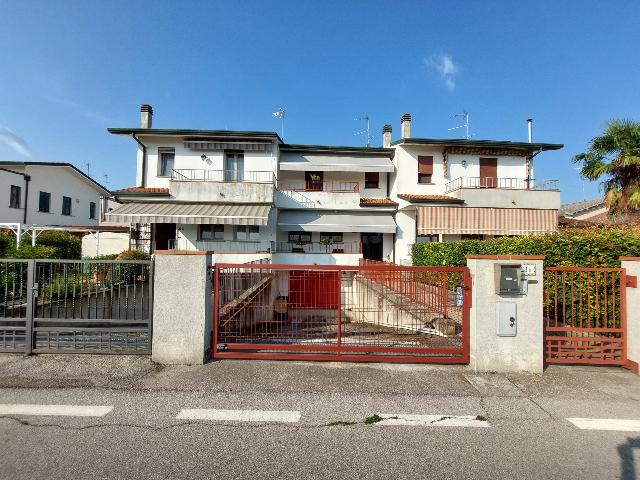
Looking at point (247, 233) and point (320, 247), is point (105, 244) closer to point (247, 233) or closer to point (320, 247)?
point (247, 233)

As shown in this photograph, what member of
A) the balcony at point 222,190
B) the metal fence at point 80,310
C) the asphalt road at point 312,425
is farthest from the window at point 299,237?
the asphalt road at point 312,425

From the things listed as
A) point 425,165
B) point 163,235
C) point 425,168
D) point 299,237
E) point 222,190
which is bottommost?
point 163,235

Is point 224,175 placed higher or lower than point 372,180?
lower

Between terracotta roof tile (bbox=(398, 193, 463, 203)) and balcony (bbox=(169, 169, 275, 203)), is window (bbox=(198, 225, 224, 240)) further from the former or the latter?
terracotta roof tile (bbox=(398, 193, 463, 203))

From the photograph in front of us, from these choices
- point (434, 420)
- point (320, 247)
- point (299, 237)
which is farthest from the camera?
point (299, 237)

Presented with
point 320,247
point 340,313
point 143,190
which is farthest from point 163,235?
point 340,313

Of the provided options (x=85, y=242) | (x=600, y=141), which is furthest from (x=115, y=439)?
(x=85, y=242)

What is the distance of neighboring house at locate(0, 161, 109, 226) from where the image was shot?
21047 millimetres

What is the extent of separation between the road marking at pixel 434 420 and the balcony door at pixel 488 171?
19325 mm

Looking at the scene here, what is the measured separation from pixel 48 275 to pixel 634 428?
342 inches

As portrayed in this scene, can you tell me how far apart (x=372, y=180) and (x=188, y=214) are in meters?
12.4

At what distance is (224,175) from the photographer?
18.9 metres

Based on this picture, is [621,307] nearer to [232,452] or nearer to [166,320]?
[232,452]

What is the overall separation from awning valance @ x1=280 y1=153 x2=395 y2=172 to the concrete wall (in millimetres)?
11254
